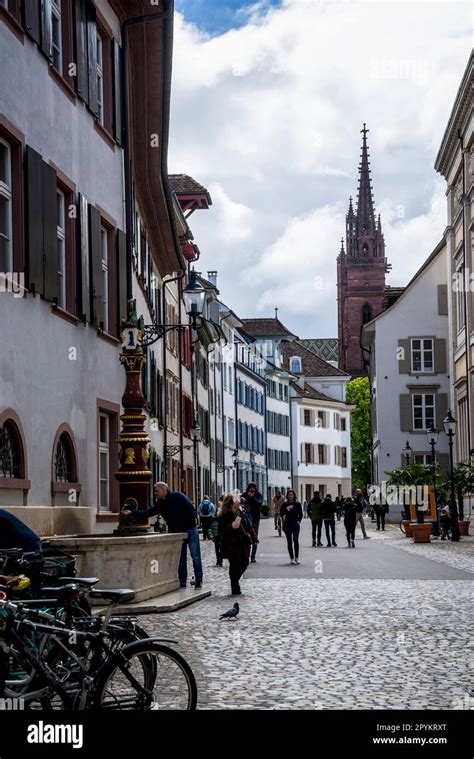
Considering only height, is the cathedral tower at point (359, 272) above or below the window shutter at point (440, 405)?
above

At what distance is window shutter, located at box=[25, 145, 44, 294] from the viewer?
1648 cm

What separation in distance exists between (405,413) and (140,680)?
64.3 metres

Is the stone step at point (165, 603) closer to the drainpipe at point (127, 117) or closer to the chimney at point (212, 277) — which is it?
the drainpipe at point (127, 117)

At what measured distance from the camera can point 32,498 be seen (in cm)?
1691

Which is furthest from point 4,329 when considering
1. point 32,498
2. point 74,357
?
point 74,357

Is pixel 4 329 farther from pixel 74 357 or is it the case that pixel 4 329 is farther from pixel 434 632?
pixel 434 632

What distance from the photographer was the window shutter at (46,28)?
58.1 ft

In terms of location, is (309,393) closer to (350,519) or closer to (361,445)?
(361,445)

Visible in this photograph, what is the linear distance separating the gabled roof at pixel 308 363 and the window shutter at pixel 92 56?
9318cm

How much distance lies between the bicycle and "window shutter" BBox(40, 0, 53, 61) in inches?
453

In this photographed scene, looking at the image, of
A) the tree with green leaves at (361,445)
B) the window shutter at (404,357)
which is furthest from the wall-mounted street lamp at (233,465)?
the tree with green leaves at (361,445)

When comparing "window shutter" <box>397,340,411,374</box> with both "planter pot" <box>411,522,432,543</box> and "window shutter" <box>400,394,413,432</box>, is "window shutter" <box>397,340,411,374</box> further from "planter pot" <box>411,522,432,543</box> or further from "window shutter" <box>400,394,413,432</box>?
"planter pot" <box>411,522,432,543</box>

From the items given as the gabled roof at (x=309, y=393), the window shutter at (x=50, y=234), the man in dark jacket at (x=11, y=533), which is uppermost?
the gabled roof at (x=309, y=393)

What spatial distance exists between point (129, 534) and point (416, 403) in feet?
178
